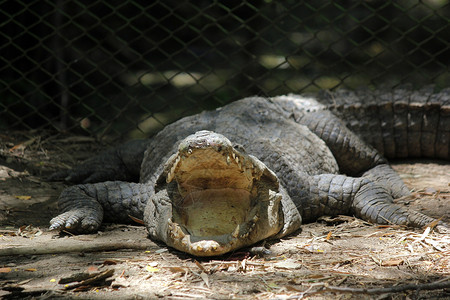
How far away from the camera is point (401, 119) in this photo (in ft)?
15.4

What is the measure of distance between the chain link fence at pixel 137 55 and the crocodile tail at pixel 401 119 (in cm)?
41

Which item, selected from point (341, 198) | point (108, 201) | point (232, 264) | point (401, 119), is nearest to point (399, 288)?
point (232, 264)

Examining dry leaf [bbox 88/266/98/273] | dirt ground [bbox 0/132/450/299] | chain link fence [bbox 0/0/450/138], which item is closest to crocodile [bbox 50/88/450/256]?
dirt ground [bbox 0/132/450/299]

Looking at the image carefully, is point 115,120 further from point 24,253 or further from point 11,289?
point 11,289

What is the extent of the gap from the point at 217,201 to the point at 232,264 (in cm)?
41

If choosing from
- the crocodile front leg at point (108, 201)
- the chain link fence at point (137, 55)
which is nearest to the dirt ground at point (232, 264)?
the crocodile front leg at point (108, 201)

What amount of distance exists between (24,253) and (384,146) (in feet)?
11.2

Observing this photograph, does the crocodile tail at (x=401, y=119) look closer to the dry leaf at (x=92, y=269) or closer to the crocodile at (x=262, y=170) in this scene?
the crocodile at (x=262, y=170)

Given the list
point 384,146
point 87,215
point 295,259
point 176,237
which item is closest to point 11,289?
point 176,237

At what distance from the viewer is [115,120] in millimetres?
5738

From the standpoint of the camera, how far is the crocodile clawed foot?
308cm

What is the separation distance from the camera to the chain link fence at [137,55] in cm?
532

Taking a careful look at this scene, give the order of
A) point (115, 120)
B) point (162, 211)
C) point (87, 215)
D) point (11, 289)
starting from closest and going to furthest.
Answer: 1. point (11, 289)
2. point (162, 211)
3. point (87, 215)
4. point (115, 120)

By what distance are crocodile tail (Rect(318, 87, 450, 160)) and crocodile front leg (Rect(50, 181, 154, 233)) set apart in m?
2.11
